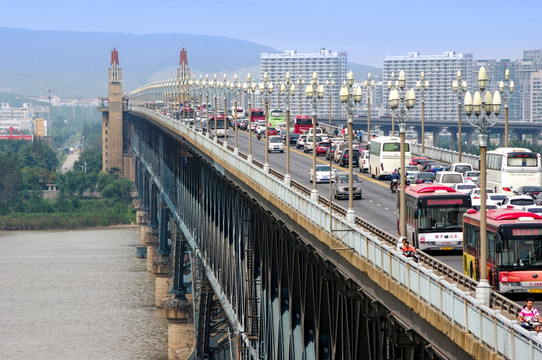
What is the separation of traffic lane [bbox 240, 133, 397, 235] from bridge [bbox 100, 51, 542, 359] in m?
0.28

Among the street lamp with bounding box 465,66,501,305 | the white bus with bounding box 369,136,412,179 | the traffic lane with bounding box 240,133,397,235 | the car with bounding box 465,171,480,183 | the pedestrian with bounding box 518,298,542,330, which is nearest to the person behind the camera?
the pedestrian with bounding box 518,298,542,330

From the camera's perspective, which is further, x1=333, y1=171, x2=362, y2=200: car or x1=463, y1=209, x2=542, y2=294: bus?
x1=333, y1=171, x2=362, y2=200: car

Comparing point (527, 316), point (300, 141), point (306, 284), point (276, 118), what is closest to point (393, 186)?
point (306, 284)

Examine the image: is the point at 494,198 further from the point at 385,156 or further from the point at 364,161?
the point at 364,161

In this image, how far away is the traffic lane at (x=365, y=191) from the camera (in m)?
47.0

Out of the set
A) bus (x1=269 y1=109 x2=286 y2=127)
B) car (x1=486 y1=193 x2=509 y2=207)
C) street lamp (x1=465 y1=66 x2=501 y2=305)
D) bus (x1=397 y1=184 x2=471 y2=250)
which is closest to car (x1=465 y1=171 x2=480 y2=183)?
car (x1=486 y1=193 x2=509 y2=207)

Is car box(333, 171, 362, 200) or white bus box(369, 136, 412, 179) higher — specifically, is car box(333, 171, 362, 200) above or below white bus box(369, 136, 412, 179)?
below

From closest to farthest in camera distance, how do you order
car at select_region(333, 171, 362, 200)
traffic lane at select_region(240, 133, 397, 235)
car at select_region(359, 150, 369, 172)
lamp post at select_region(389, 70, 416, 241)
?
lamp post at select_region(389, 70, 416, 241) < traffic lane at select_region(240, 133, 397, 235) < car at select_region(333, 171, 362, 200) < car at select_region(359, 150, 369, 172)

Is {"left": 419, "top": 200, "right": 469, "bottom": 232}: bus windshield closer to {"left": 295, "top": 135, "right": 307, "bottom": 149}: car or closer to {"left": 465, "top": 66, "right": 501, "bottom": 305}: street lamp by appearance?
{"left": 465, "top": 66, "right": 501, "bottom": 305}: street lamp

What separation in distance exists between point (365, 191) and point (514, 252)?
1389 inches

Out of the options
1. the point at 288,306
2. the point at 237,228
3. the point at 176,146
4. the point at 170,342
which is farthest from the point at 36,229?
the point at 288,306

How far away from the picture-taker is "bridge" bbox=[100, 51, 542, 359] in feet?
70.8

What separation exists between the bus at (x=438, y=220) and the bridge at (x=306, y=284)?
6.71 feet

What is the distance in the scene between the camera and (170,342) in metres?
91.9
